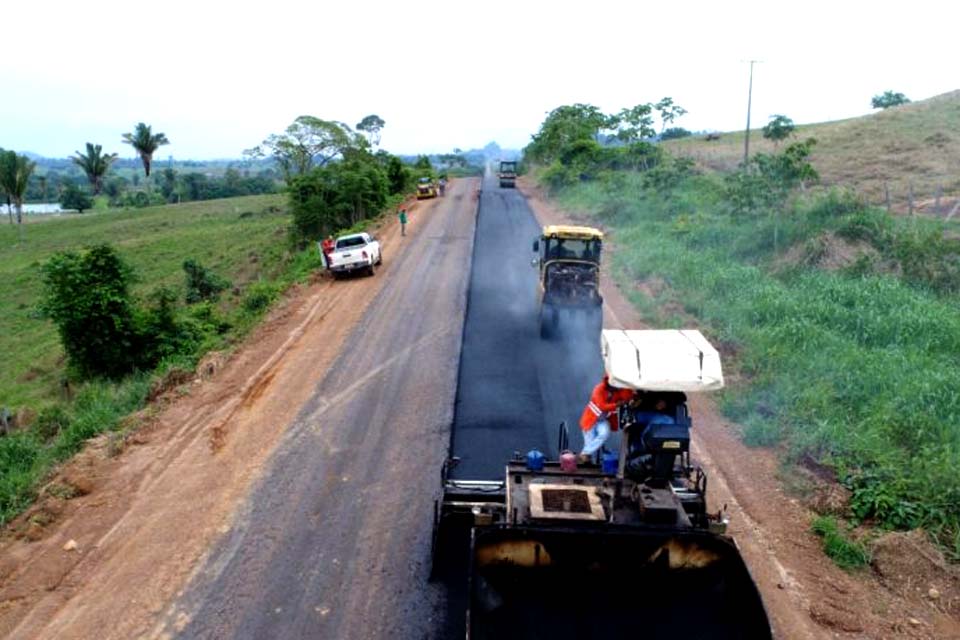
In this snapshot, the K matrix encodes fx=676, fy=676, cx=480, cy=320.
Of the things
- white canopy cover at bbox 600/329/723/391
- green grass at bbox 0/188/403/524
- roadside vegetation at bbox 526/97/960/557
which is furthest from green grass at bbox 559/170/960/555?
green grass at bbox 0/188/403/524

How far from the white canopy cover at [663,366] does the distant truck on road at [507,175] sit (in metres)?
50.7

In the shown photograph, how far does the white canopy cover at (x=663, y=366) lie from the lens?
6.44 metres

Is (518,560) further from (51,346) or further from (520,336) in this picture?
(51,346)

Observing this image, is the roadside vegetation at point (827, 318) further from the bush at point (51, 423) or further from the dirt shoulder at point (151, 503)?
the bush at point (51, 423)

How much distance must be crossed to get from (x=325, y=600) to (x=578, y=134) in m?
53.3

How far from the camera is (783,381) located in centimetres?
1216

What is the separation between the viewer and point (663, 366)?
21.4ft

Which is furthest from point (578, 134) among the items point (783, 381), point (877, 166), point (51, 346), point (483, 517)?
point (483, 517)

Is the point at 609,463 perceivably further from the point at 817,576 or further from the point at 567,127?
the point at 567,127

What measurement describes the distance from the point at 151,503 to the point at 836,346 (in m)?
12.2

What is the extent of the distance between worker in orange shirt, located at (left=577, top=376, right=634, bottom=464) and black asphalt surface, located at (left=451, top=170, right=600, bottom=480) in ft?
6.98

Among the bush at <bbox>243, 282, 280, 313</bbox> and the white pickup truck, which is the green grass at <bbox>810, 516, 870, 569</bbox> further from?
the white pickup truck

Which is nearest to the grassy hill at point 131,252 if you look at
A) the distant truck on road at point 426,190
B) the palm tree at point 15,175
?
the palm tree at point 15,175

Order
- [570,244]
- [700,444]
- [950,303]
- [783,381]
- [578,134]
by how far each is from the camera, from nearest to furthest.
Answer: [700,444] → [783,381] → [950,303] → [570,244] → [578,134]
